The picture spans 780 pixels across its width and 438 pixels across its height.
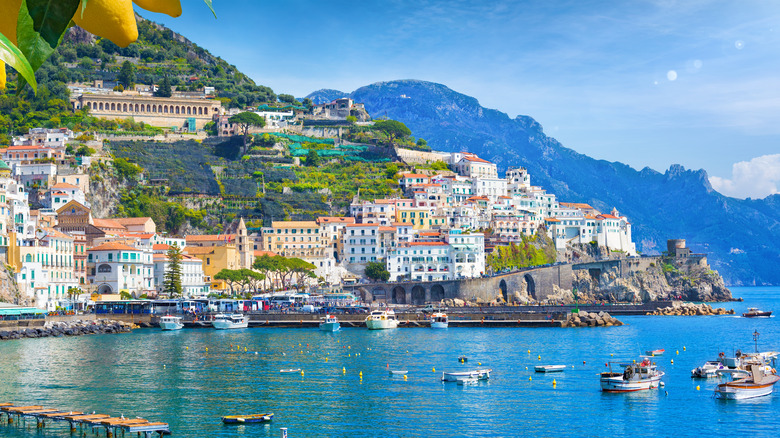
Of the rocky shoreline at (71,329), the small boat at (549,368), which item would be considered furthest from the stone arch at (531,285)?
the small boat at (549,368)

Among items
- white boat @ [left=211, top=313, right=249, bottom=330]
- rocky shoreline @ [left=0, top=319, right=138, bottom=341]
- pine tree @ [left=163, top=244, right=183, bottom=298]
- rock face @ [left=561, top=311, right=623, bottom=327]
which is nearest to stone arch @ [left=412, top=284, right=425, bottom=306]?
rock face @ [left=561, top=311, right=623, bottom=327]

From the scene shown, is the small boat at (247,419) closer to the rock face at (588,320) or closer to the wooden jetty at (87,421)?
the wooden jetty at (87,421)

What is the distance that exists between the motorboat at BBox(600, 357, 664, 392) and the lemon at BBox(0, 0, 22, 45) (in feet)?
108

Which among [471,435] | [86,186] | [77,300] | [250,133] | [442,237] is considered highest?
[250,133]

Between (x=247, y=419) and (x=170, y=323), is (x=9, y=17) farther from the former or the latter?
(x=170, y=323)

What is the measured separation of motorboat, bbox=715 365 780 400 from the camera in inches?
1201

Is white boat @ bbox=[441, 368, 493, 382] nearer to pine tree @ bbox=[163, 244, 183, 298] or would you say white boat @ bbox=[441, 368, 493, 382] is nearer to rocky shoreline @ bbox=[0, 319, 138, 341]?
rocky shoreline @ bbox=[0, 319, 138, 341]

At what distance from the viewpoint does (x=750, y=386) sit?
30.7m

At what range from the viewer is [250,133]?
96812 mm

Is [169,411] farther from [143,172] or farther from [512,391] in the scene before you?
[143,172]

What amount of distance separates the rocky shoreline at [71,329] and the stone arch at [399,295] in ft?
84.8

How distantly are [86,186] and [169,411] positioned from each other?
189 ft

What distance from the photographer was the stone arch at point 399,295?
78125mm

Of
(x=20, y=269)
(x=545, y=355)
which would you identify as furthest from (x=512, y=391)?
(x=20, y=269)
